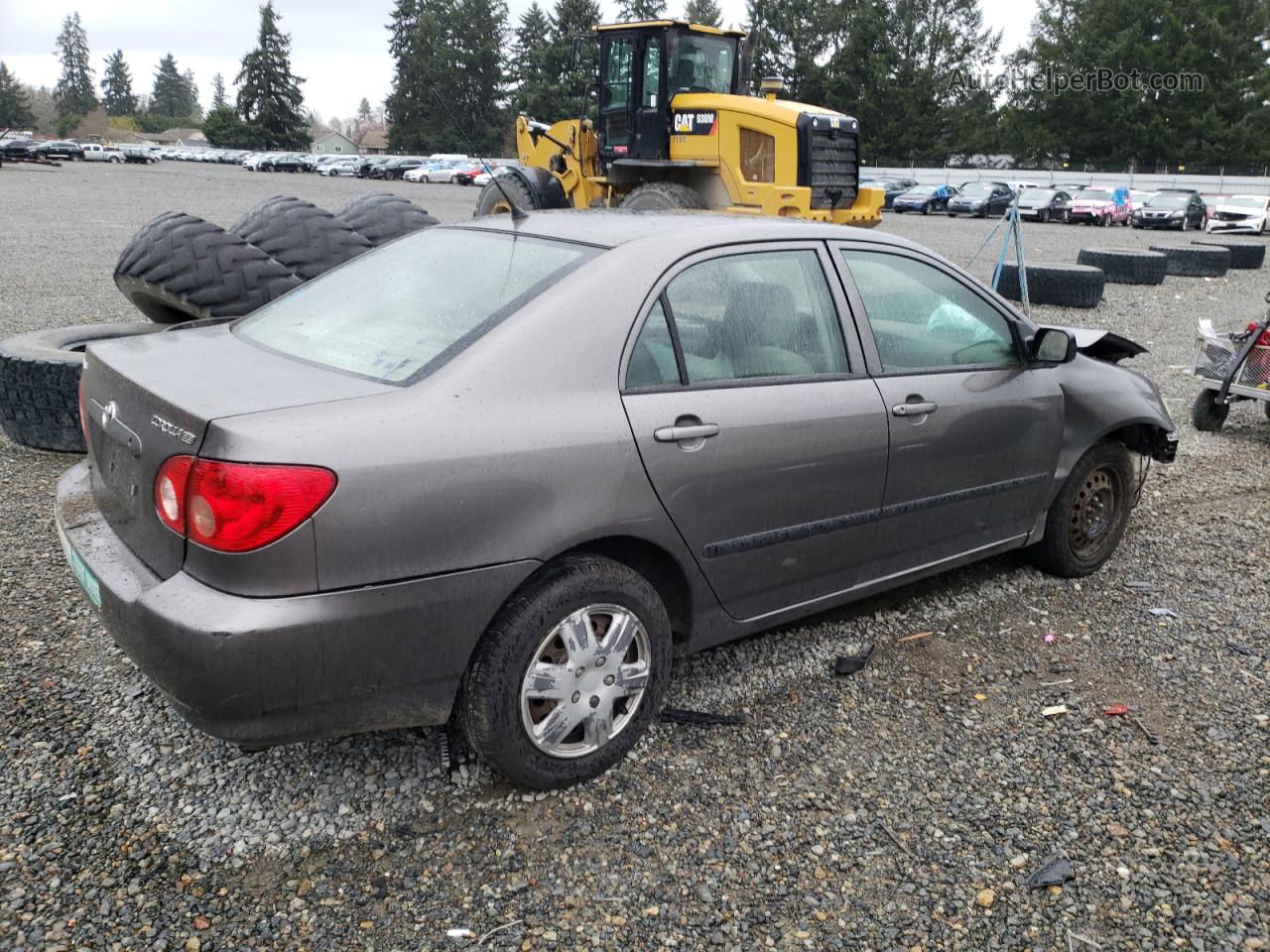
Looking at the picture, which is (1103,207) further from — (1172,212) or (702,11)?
(702,11)

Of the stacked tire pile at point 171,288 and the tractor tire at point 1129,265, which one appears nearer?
the stacked tire pile at point 171,288

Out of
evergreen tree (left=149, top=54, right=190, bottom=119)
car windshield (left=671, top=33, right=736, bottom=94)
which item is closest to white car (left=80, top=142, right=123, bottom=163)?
car windshield (left=671, top=33, right=736, bottom=94)

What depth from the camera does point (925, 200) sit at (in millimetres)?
38844

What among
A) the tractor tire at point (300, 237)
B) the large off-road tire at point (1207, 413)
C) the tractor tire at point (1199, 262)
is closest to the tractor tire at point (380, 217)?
the tractor tire at point (300, 237)

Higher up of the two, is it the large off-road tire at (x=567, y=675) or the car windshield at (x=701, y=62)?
the car windshield at (x=701, y=62)

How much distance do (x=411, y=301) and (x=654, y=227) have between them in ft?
2.67

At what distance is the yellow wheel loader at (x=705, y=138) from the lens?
13586 millimetres

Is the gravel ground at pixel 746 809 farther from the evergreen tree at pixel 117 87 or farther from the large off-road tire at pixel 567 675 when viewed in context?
the evergreen tree at pixel 117 87

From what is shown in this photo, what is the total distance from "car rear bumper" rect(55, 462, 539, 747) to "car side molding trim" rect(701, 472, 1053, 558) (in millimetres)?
771

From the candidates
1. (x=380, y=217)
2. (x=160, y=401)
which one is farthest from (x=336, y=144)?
(x=160, y=401)

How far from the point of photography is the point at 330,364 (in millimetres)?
3021

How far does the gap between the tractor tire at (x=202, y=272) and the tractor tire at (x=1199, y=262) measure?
1612 centimetres

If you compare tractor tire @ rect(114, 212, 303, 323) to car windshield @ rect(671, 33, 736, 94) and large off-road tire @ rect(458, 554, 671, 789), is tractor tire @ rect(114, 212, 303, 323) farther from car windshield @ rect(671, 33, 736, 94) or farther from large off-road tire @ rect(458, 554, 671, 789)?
car windshield @ rect(671, 33, 736, 94)

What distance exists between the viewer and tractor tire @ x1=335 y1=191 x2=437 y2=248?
7363 mm
